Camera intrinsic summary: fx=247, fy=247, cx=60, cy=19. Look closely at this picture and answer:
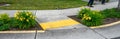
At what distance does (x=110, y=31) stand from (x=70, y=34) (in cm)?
151

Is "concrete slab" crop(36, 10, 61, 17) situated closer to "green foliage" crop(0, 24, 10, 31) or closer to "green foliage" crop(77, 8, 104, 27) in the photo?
"green foliage" crop(77, 8, 104, 27)

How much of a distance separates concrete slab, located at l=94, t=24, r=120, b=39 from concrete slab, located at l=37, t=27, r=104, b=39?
1.00 ft

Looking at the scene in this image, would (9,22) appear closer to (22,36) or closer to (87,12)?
(22,36)

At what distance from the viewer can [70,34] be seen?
26.4 feet

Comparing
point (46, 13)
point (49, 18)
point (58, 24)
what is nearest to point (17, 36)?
point (58, 24)

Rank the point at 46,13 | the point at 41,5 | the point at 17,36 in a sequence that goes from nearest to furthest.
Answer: the point at 17,36 → the point at 46,13 → the point at 41,5

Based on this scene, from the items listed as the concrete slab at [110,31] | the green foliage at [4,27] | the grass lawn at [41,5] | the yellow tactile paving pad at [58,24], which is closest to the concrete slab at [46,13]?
the grass lawn at [41,5]

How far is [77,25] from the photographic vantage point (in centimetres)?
909

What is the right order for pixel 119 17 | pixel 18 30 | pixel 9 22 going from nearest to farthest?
pixel 18 30, pixel 9 22, pixel 119 17

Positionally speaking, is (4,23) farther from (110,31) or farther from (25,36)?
(110,31)

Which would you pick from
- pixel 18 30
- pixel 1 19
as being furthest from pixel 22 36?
pixel 1 19

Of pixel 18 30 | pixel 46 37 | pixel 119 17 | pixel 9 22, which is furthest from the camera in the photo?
pixel 119 17

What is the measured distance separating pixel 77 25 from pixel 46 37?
1770mm

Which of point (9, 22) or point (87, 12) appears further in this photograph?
point (87, 12)
